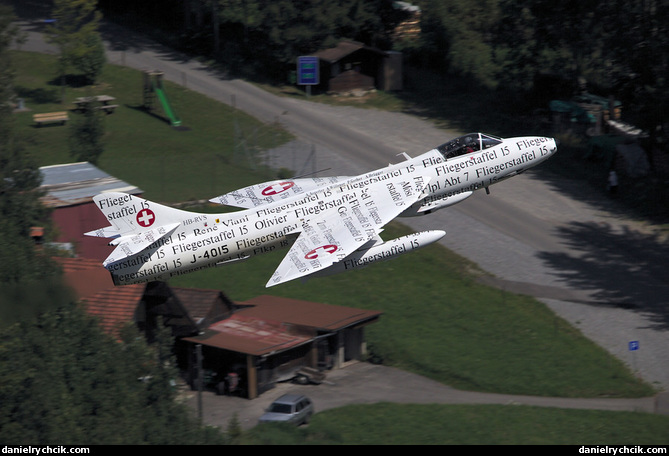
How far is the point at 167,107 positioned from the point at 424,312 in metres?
34.6

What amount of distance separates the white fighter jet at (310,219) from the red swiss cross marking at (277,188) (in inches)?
1.5

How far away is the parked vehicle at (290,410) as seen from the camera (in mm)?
43281

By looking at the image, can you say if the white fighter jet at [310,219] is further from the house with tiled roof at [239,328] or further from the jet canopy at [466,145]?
the house with tiled roof at [239,328]

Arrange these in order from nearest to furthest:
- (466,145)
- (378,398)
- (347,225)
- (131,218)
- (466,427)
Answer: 1. (131,218)
2. (347,225)
3. (466,145)
4. (466,427)
5. (378,398)

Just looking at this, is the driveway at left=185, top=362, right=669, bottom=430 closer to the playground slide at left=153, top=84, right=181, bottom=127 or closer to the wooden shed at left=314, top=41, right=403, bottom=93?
the playground slide at left=153, top=84, right=181, bottom=127

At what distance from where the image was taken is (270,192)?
3397 cm

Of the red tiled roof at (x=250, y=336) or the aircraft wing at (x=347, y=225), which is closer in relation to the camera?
the aircraft wing at (x=347, y=225)

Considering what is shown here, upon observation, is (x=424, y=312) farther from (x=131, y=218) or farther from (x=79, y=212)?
(x=131, y=218)

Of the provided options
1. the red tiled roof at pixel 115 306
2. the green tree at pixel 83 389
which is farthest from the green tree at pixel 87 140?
the green tree at pixel 83 389

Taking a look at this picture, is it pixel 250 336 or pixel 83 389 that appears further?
pixel 250 336

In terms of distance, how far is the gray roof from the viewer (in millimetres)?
52562

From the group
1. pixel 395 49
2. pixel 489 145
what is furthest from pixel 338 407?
pixel 395 49

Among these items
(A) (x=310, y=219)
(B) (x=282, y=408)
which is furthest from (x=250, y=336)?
(A) (x=310, y=219)
